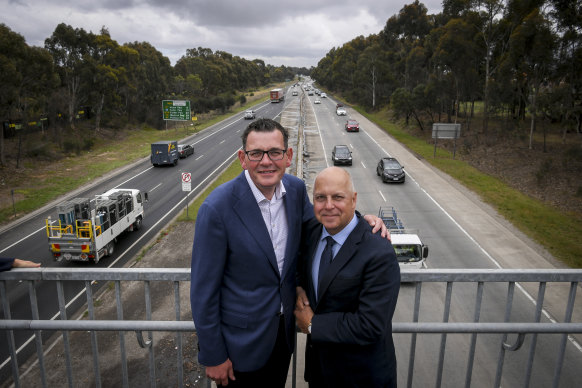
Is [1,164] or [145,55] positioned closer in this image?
[1,164]

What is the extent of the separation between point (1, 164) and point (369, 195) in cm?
2984

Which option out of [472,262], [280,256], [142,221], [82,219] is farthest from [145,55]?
[280,256]

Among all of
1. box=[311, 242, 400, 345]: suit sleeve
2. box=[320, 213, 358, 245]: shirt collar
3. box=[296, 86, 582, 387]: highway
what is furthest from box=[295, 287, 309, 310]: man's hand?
box=[296, 86, 582, 387]: highway

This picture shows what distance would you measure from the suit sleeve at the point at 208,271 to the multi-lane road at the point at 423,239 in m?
8.49

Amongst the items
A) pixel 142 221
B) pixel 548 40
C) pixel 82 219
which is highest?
pixel 548 40

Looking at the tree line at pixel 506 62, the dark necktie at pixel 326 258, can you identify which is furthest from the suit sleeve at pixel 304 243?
the tree line at pixel 506 62

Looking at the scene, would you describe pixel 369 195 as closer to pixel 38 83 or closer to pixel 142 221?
pixel 142 221

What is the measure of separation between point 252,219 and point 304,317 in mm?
751

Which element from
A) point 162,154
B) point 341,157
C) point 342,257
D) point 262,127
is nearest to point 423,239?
point 341,157

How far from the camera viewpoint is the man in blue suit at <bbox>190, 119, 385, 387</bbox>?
2.63 metres

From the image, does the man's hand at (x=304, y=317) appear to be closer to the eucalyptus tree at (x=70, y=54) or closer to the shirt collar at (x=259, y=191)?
the shirt collar at (x=259, y=191)

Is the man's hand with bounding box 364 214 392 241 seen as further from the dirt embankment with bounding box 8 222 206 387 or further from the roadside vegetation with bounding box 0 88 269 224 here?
the roadside vegetation with bounding box 0 88 269 224

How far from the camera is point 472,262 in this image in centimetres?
1727

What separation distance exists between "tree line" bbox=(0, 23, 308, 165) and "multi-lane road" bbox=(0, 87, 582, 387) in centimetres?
1075
